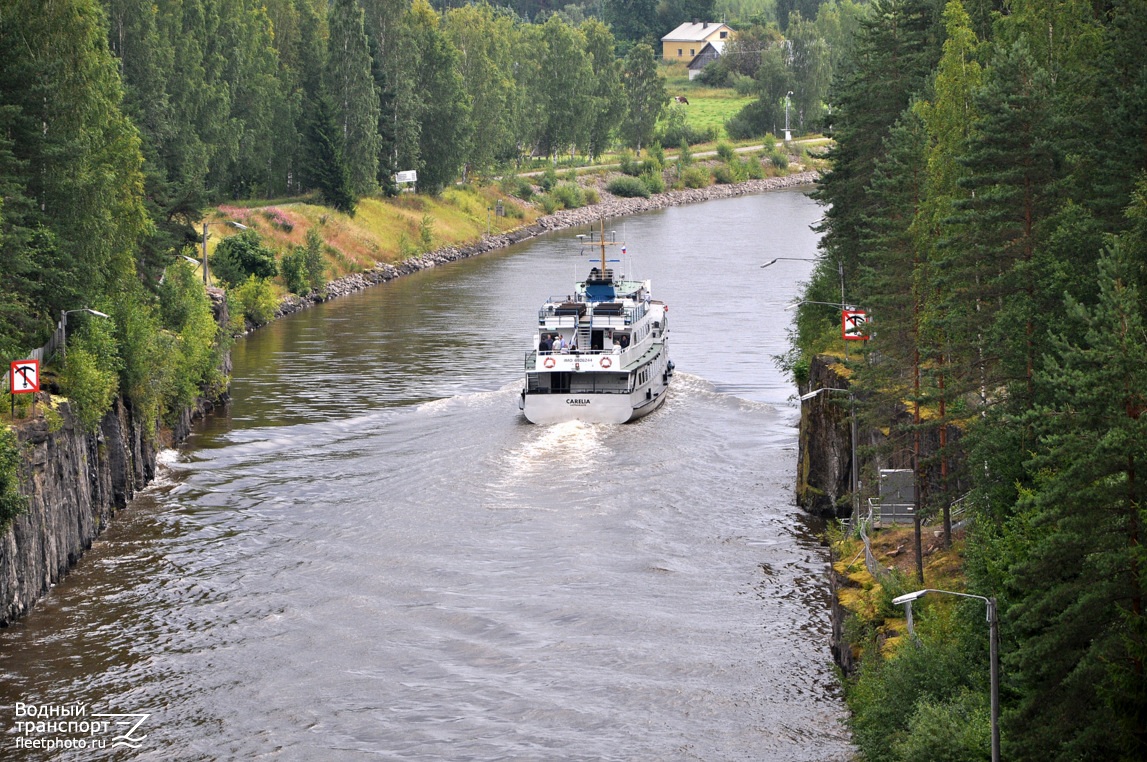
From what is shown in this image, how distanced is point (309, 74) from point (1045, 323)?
102 m

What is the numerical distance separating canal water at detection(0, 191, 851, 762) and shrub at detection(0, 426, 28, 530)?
13.6 feet

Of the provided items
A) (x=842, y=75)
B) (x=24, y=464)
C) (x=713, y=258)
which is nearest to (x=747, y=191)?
(x=713, y=258)

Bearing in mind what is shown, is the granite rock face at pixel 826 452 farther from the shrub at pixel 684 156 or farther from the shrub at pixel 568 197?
the shrub at pixel 684 156

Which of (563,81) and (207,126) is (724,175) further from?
(207,126)

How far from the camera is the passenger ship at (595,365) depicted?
7169 centimetres

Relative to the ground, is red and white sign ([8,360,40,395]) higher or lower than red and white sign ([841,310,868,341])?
higher

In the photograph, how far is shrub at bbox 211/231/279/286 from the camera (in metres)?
102

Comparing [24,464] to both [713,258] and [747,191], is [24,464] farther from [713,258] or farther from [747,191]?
[747,191]

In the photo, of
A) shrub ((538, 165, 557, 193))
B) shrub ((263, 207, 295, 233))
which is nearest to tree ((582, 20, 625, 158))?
shrub ((538, 165, 557, 193))

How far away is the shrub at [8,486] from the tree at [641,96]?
147 metres

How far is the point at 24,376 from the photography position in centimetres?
5009

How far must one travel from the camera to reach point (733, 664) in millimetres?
44562

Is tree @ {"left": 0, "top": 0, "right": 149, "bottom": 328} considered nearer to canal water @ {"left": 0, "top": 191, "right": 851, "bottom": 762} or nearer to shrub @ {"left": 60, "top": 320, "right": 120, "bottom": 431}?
shrub @ {"left": 60, "top": 320, "right": 120, "bottom": 431}

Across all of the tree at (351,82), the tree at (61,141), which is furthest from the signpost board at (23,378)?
the tree at (351,82)
